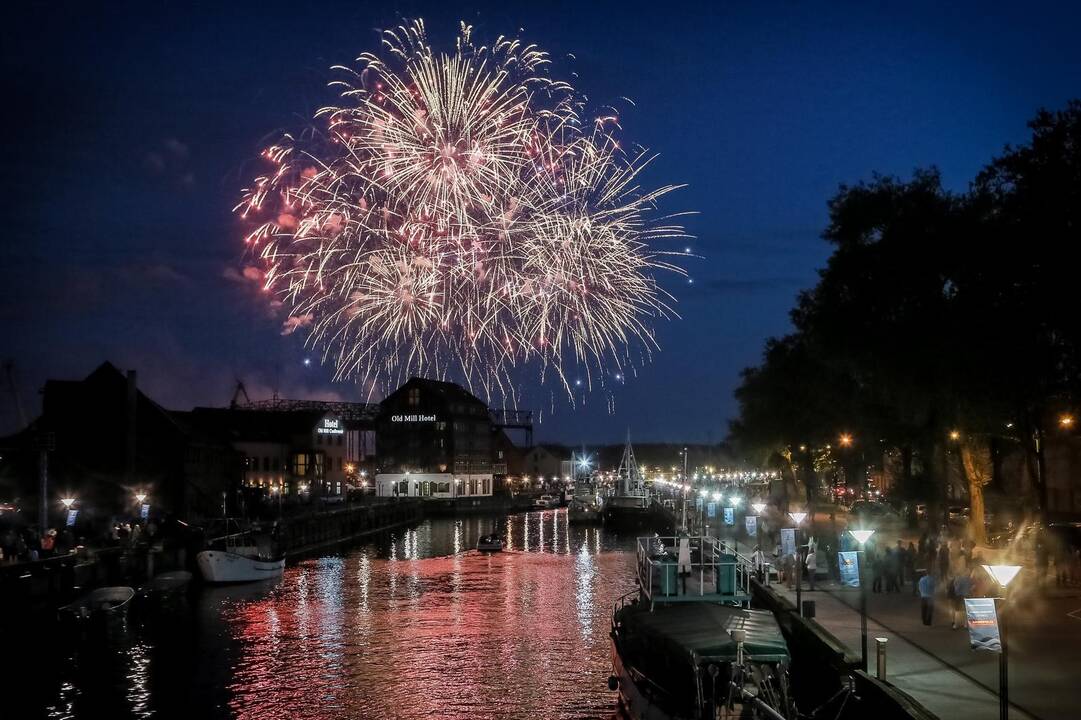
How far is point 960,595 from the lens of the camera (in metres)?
25.9

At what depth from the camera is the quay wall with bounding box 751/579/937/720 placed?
18.3 m

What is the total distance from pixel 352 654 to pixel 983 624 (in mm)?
22365

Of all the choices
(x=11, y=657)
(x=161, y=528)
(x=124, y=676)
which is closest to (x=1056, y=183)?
(x=124, y=676)

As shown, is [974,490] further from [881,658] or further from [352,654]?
[352,654]

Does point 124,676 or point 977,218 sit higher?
point 977,218

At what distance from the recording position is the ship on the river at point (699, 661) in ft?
62.1

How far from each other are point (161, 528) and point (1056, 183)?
49198 millimetres

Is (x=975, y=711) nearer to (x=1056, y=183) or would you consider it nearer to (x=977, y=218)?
(x=1056, y=183)

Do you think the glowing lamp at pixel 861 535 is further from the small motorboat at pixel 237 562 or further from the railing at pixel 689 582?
the small motorboat at pixel 237 562

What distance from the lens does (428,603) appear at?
46344 millimetres

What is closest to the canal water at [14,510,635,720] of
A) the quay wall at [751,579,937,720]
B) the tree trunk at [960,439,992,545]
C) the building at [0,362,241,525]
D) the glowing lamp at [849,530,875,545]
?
the quay wall at [751,579,937,720]

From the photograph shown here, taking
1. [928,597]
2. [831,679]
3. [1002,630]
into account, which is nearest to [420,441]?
[928,597]

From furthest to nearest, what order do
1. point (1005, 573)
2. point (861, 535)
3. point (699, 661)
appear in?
1. point (861, 535)
2. point (699, 661)
3. point (1005, 573)

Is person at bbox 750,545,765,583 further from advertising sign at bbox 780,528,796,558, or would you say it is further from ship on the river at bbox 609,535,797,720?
ship on the river at bbox 609,535,797,720
